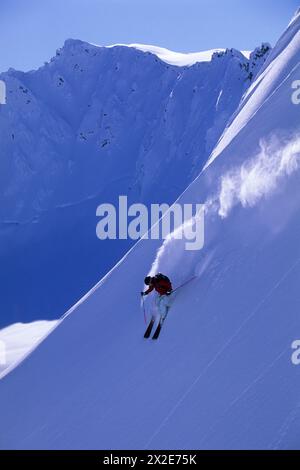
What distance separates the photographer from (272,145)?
11.2m

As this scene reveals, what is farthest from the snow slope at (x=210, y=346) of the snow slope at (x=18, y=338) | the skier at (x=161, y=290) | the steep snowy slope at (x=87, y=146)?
the steep snowy slope at (x=87, y=146)

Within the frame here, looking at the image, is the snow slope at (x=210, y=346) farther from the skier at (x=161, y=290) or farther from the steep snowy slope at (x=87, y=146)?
the steep snowy slope at (x=87, y=146)

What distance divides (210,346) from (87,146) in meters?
81.3

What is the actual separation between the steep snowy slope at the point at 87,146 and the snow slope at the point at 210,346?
56719mm

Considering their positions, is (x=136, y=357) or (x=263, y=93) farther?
(x=263, y=93)

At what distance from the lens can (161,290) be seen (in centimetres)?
962

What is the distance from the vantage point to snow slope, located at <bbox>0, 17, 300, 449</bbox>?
6.31 meters

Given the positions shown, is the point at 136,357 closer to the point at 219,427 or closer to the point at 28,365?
the point at 219,427

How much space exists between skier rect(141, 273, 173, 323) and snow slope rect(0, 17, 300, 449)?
22 cm

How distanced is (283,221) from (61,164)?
78.9 meters

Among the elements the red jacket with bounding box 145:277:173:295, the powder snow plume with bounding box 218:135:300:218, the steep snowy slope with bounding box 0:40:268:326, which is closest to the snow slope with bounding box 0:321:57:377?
the steep snowy slope with bounding box 0:40:268:326

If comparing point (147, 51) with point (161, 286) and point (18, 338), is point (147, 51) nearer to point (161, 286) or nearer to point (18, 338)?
point (18, 338)
